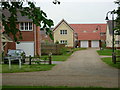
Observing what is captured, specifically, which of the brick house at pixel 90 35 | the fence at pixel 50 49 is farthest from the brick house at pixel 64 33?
the fence at pixel 50 49

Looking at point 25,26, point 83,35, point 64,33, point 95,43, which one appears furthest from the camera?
point 83,35

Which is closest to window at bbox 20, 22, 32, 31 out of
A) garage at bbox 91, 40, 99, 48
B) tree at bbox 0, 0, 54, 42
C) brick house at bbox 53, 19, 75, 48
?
brick house at bbox 53, 19, 75, 48

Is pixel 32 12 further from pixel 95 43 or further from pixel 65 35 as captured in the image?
pixel 95 43

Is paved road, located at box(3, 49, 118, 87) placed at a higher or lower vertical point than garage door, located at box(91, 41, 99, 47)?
lower

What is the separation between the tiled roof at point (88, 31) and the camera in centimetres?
7788

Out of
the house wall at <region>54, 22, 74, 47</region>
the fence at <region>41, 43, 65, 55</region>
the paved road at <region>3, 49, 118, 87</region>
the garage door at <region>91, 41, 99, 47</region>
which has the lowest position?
the paved road at <region>3, 49, 118, 87</region>

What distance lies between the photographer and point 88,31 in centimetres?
8100

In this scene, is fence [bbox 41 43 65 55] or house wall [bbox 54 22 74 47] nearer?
fence [bbox 41 43 65 55]

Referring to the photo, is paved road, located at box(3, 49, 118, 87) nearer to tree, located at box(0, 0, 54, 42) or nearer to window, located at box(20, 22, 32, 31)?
tree, located at box(0, 0, 54, 42)

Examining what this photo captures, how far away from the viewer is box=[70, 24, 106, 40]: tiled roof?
3066 inches

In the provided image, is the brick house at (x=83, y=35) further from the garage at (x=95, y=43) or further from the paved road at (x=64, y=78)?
the paved road at (x=64, y=78)

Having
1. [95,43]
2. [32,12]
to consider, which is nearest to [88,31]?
[95,43]

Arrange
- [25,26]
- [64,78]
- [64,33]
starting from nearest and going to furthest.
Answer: [64,78] < [25,26] < [64,33]

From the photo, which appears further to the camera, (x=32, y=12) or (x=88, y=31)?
(x=88, y=31)
